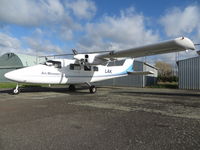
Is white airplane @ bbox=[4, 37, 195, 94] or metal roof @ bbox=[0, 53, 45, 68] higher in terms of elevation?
metal roof @ bbox=[0, 53, 45, 68]

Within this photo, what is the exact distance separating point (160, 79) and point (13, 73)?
30.2 meters

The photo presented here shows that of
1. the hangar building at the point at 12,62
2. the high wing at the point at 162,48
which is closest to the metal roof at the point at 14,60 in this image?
the hangar building at the point at 12,62

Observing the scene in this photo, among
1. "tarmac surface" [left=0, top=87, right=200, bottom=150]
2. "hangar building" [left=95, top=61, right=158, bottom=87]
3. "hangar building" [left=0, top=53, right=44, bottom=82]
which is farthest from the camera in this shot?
"hangar building" [left=0, top=53, right=44, bottom=82]

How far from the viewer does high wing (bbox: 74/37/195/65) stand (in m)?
10.6

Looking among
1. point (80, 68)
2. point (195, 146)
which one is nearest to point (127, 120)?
point (195, 146)

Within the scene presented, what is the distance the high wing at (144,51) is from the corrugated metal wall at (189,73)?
11.7 m

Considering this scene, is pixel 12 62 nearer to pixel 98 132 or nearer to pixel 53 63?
pixel 53 63

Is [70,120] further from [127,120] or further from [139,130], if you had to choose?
[139,130]

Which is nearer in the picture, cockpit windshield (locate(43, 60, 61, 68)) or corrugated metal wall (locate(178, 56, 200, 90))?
cockpit windshield (locate(43, 60, 61, 68))

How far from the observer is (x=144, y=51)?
45.2ft

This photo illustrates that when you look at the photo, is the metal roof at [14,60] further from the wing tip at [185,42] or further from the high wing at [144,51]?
the wing tip at [185,42]

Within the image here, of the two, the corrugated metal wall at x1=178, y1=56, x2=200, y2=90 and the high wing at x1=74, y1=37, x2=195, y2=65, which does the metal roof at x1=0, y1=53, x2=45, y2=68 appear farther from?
the corrugated metal wall at x1=178, y1=56, x2=200, y2=90

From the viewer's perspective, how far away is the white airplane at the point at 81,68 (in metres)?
12.6

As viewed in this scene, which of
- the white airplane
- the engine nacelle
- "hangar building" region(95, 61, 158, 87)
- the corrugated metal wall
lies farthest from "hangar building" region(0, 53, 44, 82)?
the corrugated metal wall
